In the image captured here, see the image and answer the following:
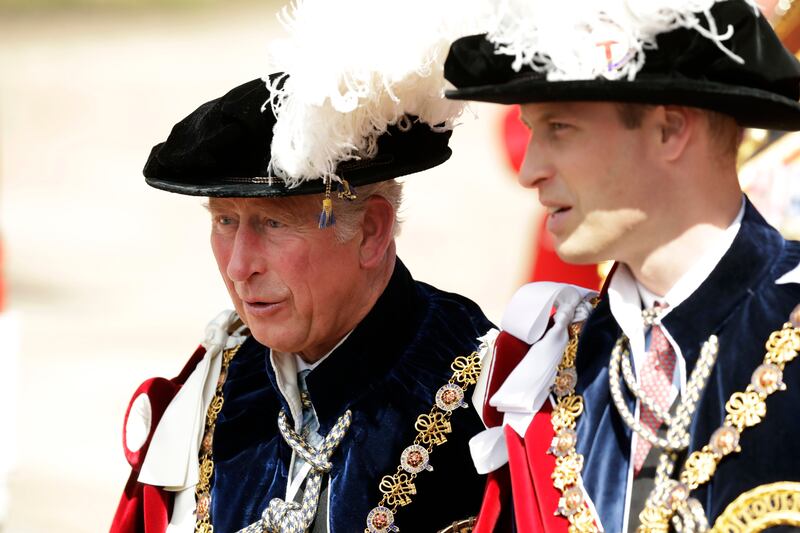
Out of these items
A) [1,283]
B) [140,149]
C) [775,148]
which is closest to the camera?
[775,148]

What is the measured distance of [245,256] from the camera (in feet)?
8.52

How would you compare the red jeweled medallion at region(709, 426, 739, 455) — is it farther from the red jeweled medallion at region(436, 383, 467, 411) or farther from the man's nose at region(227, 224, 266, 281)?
the man's nose at region(227, 224, 266, 281)

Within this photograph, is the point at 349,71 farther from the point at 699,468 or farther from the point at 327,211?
the point at 699,468

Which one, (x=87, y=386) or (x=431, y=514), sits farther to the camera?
(x=87, y=386)

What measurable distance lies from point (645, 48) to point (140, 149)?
11.2 meters

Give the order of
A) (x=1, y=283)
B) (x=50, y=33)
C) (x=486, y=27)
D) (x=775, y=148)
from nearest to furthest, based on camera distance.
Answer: (x=486, y=27) < (x=775, y=148) < (x=1, y=283) < (x=50, y=33)

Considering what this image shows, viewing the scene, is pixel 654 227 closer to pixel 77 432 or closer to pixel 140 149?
pixel 77 432

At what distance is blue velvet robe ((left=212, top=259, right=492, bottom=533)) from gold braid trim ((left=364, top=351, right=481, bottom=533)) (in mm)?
15

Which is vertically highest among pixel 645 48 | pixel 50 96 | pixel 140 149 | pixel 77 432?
pixel 50 96

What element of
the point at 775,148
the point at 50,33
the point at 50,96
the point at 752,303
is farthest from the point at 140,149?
the point at 752,303

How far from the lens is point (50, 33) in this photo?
16.5 m

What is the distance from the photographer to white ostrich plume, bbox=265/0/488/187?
90.9 inches

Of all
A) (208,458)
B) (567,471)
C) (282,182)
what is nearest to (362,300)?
(282,182)

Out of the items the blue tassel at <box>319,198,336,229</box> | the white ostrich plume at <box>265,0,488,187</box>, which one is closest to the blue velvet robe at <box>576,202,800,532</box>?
the white ostrich plume at <box>265,0,488,187</box>
